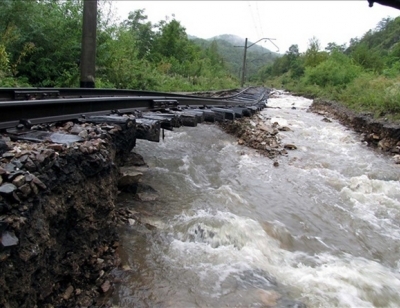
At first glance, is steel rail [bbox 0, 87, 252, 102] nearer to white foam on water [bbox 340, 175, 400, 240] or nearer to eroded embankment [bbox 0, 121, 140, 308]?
eroded embankment [bbox 0, 121, 140, 308]

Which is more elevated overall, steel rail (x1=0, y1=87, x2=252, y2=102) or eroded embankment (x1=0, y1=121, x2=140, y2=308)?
steel rail (x1=0, y1=87, x2=252, y2=102)

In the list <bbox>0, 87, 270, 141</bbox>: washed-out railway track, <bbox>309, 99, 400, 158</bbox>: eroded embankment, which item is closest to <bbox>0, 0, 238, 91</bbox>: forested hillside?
<bbox>0, 87, 270, 141</bbox>: washed-out railway track

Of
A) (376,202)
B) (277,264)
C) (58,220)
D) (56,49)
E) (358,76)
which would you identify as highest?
(358,76)

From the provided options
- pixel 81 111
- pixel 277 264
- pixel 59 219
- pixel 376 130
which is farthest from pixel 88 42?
pixel 376 130

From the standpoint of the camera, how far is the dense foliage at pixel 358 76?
1276 centimetres

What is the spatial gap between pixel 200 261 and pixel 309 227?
217 cm

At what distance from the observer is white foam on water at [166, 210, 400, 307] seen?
3346 millimetres

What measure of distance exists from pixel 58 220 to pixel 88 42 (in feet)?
21.6

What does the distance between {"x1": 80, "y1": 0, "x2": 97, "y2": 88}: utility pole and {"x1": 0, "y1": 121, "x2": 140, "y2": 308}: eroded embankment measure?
16.3 feet

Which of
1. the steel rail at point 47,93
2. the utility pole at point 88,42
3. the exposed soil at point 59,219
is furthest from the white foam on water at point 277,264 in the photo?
the utility pole at point 88,42

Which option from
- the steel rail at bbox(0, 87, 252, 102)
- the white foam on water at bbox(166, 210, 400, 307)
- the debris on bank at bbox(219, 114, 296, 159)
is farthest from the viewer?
the debris on bank at bbox(219, 114, 296, 159)

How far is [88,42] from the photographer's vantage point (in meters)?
7.82

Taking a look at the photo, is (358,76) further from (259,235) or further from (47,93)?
(47,93)

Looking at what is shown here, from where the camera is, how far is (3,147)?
86.7 inches
